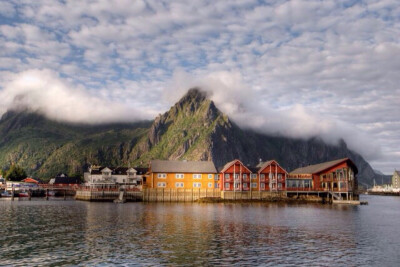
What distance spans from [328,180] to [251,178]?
2698cm

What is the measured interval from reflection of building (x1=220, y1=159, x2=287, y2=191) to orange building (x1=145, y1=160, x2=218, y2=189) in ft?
17.1

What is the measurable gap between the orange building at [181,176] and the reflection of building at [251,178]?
5199mm

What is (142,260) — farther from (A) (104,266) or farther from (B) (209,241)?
(B) (209,241)

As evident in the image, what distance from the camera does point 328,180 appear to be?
135 m

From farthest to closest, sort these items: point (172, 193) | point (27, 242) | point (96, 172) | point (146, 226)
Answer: point (96, 172), point (172, 193), point (146, 226), point (27, 242)

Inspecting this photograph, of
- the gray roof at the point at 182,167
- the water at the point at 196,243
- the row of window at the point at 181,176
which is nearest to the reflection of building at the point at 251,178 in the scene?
the row of window at the point at 181,176

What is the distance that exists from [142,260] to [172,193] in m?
93.8

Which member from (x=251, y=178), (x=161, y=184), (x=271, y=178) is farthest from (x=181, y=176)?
(x=271, y=178)

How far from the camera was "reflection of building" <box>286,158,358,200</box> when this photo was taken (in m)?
134

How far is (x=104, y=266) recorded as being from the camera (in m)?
33.7

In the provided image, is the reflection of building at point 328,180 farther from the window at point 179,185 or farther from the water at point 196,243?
the water at point 196,243

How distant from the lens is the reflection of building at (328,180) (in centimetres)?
13362

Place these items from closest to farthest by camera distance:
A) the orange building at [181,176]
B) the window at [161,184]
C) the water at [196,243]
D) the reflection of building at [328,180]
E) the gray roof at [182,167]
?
1. the water at [196,243]
2. the window at [161,184]
3. the orange building at [181,176]
4. the reflection of building at [328,180]
5. the gray roof at [182,167]

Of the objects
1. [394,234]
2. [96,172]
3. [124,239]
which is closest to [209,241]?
[124,239]
